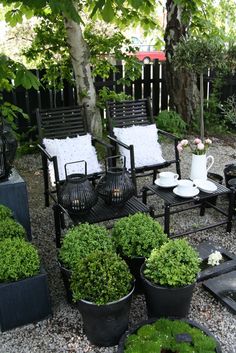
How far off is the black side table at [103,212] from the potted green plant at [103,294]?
67 cm

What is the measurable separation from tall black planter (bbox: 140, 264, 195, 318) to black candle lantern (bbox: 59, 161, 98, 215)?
2.48 feet

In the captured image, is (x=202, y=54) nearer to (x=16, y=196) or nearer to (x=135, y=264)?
(x=16, y=196)

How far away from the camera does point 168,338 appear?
1.94m

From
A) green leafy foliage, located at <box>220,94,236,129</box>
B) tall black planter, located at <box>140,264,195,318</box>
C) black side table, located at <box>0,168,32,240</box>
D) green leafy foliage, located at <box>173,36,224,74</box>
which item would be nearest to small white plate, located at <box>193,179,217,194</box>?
tall black planter, located at <box>140,264,195,318</box>

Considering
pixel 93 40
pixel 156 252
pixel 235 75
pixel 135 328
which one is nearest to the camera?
pixel 135 328

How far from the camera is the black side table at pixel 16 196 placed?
292 cm

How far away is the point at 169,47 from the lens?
19.1 feet

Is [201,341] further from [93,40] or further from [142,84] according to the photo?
[142,84]

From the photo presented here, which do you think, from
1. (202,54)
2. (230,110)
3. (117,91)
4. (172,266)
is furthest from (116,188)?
(117,91)

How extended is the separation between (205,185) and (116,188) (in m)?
0.79

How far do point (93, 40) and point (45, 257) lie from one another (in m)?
3.15

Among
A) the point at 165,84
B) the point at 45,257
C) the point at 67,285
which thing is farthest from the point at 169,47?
the point at 67,285

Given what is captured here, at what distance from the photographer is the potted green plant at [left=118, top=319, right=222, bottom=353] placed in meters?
1.86

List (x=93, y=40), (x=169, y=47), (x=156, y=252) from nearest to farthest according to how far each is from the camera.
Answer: (x=156, y=252)
(x=93, y=40)
(x=169, y=47)
